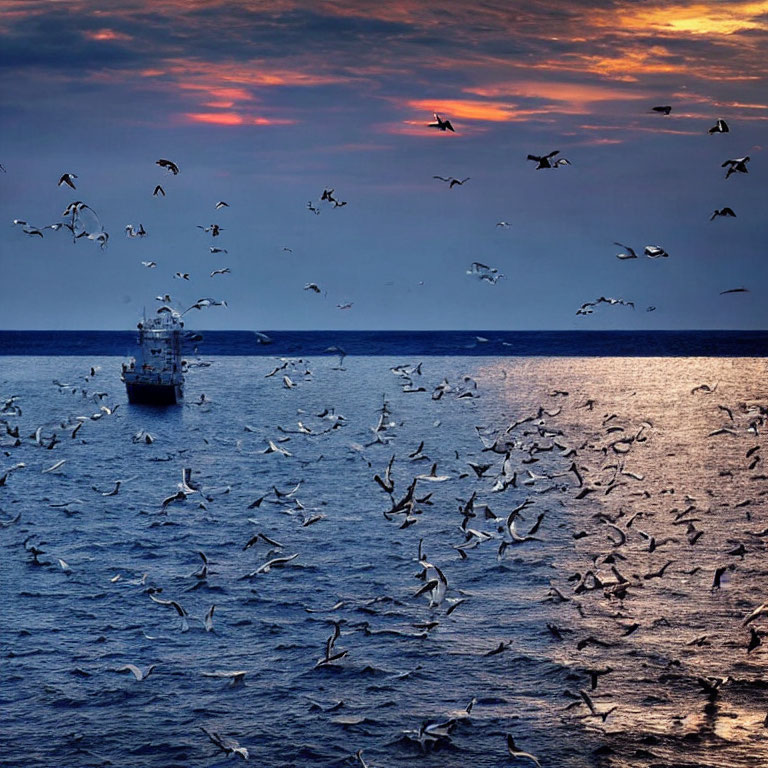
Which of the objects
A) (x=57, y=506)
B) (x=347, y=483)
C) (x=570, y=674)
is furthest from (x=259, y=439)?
(x=570, y=674)

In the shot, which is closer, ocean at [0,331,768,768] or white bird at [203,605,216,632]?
ocean at [0,331,768,768]

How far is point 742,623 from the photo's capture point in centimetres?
3459

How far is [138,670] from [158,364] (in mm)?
84678

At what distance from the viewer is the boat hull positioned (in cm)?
11388

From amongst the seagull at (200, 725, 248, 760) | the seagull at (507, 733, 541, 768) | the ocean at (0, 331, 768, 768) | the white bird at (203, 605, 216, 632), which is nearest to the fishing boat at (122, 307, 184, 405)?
the ocean at (0, 331, 768, 768)

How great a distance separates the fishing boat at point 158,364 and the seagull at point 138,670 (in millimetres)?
77176

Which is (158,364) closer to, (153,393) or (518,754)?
(153,393)

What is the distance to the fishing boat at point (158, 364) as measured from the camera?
10800cm

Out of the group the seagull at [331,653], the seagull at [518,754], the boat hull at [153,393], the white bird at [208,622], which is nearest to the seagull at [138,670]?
the white bird at [208,622]

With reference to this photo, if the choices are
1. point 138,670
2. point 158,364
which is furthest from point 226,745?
point 158,364

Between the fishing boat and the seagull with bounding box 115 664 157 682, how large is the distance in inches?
3038

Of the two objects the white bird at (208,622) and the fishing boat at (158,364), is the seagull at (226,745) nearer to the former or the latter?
the white bird at (208,622)

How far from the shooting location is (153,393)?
11575cm

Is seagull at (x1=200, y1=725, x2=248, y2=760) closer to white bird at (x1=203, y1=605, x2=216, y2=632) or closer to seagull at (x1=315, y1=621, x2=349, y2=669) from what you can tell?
seagull at (x1=315, y1=621, x2=349, y2=669)
